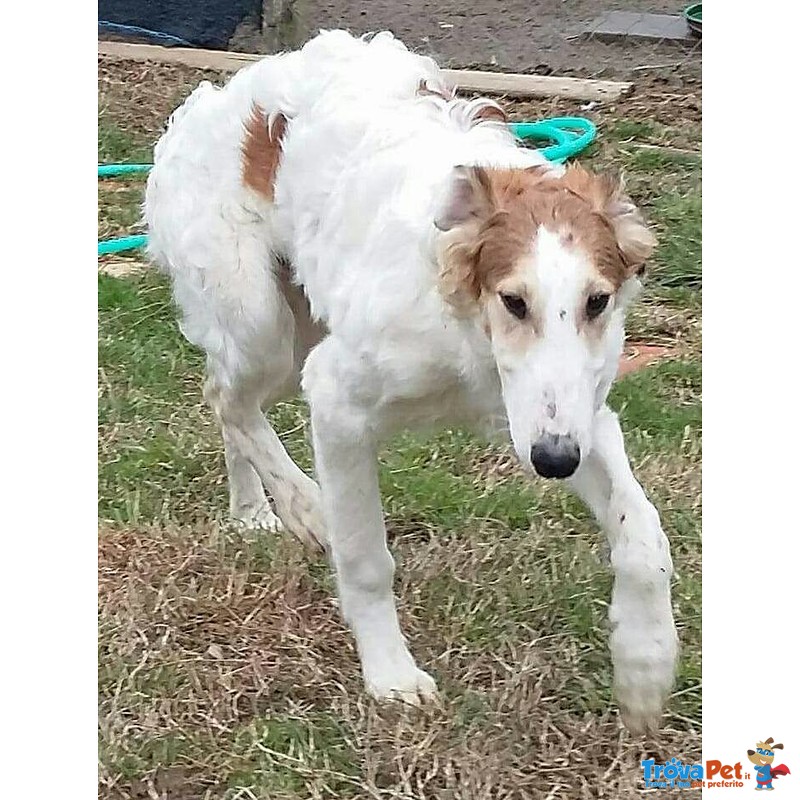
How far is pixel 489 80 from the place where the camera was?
9930 mm

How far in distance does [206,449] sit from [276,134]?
4.98 ft

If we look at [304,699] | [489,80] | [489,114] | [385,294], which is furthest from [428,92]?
[489,80]

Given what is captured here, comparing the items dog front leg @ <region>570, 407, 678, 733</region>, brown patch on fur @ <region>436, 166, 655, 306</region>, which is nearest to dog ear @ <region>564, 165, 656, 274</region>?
brown patch on fur @ <region>436, 166, 655, 306</region>

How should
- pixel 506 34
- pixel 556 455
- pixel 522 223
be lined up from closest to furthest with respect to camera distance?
pixel 556 455 < pixel 522 223 < pixel 506 34

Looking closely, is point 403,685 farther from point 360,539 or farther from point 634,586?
point 634,586

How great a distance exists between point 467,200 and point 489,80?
6.51 metres

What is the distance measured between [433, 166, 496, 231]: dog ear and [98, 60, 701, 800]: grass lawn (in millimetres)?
1424

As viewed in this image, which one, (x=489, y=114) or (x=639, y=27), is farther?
(x=639, y=27)

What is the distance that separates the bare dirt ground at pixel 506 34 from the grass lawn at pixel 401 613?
4.25 metres

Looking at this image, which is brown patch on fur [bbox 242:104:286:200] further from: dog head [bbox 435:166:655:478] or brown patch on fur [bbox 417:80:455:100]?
dog head [bbox 435:166:655:478]

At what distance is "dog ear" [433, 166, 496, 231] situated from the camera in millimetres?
3625

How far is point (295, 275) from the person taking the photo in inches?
190
